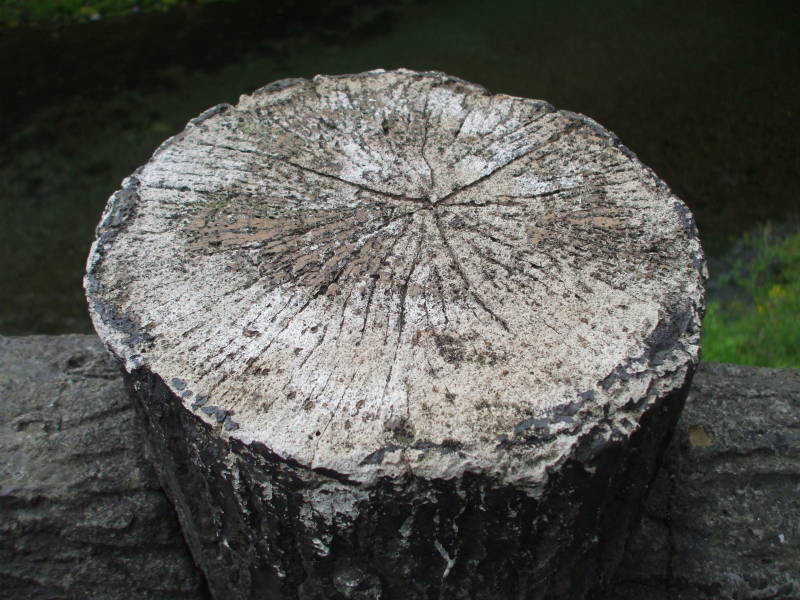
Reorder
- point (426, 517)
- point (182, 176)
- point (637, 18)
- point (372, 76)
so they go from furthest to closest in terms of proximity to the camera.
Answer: point (637, 18), point (372, 76), point (182, 176), point (426, 517)

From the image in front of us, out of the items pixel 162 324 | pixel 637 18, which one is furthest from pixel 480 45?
pixel 162 324

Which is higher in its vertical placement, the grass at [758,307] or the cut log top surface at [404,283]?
the cut log top surface at [404,283]

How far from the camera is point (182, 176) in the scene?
175cm

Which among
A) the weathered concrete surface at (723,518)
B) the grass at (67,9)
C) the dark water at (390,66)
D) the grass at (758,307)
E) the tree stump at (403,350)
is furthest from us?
the grass at (67,9)

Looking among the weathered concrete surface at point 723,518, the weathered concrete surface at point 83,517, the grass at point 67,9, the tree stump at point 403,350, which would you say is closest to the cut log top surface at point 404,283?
the tree stump at point 403,350

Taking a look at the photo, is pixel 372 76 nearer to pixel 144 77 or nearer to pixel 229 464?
pixel 229 464

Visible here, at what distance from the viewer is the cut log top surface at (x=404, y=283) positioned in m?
1.25

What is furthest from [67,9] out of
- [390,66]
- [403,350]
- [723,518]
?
[723,518]

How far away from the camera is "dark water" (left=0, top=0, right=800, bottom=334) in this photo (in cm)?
361

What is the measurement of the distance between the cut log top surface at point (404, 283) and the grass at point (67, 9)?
394 centimetres

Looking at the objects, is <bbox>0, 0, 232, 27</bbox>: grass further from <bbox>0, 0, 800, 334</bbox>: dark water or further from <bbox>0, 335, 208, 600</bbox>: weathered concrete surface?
<bbox>0, 335, 208, 600</bbox>: weathered concrete surface

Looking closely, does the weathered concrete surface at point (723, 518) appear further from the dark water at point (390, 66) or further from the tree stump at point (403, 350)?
the dark water at point (390, 66)

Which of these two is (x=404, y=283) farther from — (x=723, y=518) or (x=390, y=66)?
(x=390, y=66)

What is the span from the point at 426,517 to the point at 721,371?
3.90 feet
